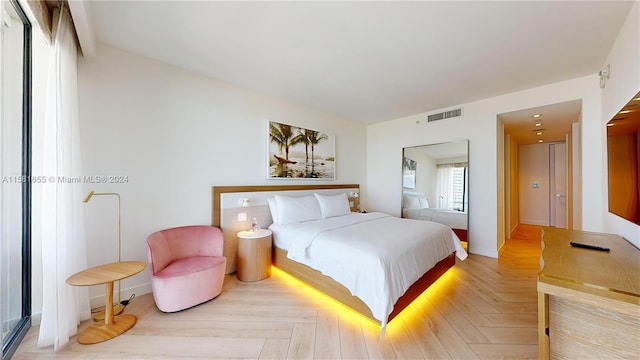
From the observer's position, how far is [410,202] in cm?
450

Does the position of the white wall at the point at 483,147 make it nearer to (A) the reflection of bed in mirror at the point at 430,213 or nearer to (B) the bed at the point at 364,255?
(A) the reflection of bed in mirror at the point at 430,213

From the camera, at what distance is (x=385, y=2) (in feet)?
5.50

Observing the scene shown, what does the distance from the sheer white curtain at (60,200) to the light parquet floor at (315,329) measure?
0.21m

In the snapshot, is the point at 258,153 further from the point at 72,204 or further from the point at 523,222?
the point at 523,222

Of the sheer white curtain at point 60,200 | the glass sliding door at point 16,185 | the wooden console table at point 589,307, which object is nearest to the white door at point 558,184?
the wooden console table at point 589,307

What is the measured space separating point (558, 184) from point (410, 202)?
4.40 metres

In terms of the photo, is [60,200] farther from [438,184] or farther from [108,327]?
[438,184]

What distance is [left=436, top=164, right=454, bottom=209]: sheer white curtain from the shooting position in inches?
157

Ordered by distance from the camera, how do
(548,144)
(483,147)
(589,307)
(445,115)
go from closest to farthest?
1. (589,307)
2. (483,147)
3. (445,115)
4. (548,144)

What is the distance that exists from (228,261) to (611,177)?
3893 millimetres

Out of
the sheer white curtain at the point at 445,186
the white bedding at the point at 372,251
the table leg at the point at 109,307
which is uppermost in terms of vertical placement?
the sheer white curtain at the point at 445,186

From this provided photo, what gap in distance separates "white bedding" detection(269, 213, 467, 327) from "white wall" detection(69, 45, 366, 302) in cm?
118

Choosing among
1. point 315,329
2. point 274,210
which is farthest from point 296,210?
point 315,329

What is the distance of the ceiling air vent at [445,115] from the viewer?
387 cm
